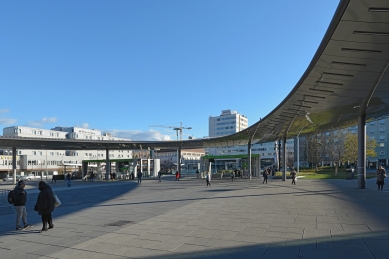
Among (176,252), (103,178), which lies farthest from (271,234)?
(103,178)

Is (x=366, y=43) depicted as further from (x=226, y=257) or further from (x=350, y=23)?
(x=226, y=257)

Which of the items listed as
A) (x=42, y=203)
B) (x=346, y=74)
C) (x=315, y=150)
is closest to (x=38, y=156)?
(x=315, y=150)

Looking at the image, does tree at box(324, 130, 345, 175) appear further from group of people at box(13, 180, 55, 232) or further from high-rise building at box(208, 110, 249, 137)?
high-rise building at box(208, 110, 249, 137)

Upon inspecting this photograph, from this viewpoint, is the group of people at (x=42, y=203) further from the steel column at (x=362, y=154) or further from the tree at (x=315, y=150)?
the tree at (x=315, y=150)

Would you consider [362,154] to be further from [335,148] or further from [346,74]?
[335,148]

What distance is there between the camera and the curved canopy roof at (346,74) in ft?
27.7

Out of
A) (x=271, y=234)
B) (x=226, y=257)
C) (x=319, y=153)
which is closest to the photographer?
(x=226, y=257)

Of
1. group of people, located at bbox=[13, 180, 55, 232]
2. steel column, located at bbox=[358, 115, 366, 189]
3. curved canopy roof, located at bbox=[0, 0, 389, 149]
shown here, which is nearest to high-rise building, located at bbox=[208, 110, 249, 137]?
curved canopy roof, located at bbox=[0, 0, 389, 149]

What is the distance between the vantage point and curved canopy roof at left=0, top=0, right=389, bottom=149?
844 centimetres

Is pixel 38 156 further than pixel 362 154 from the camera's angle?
Yes

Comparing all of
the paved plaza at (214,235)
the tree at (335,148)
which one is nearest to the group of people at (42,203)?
the paved plaza at (214,235)

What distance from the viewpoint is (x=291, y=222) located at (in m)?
9.79

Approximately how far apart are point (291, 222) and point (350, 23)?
5.80 m

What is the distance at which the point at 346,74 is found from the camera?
13352 millimetres
